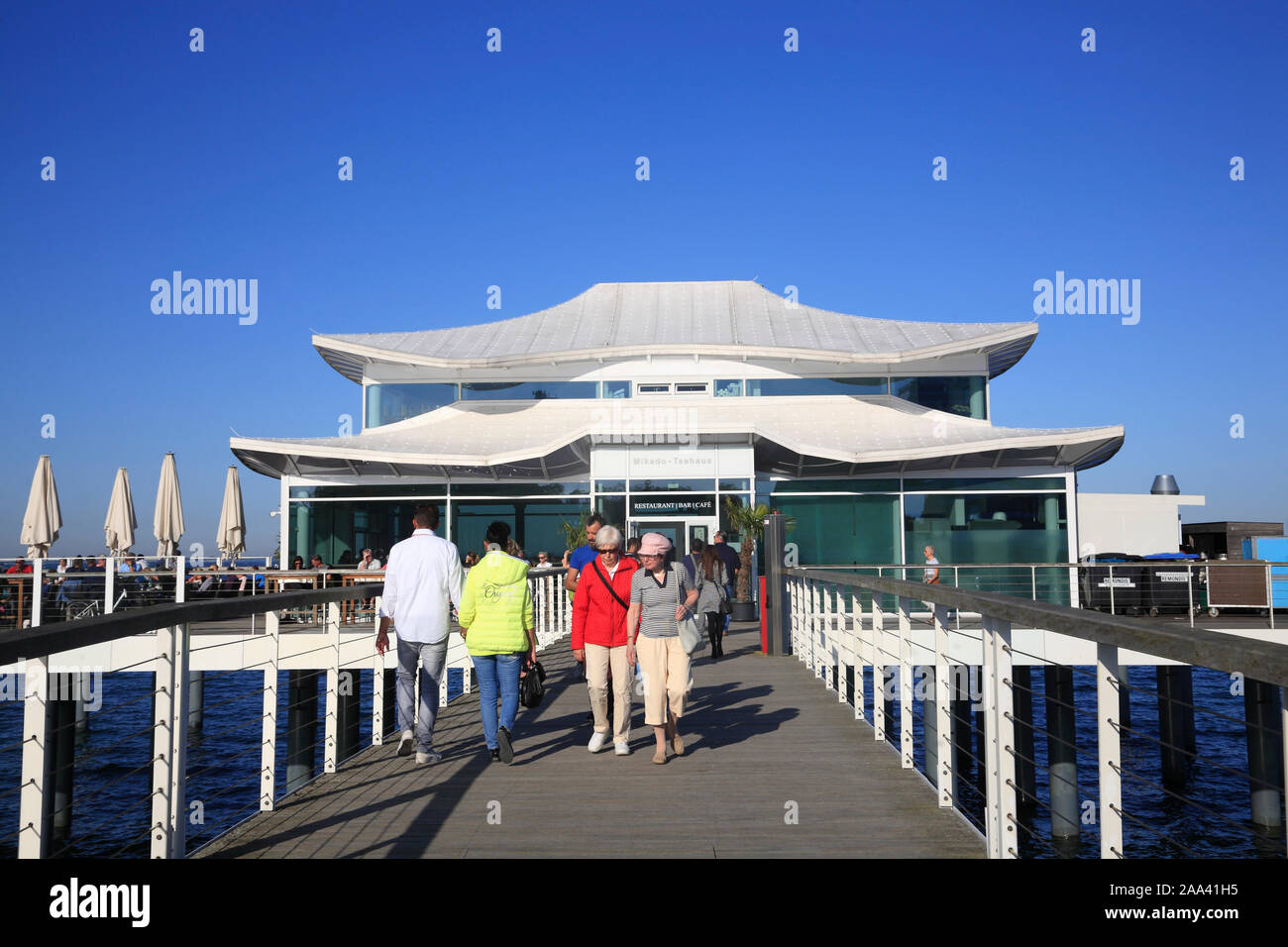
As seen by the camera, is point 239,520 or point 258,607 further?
point 239,520

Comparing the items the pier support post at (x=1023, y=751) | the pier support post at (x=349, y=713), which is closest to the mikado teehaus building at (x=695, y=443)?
the pier support post at (x=1023, y=751)

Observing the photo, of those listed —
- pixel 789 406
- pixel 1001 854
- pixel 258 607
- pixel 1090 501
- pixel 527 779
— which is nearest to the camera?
pixel 1001 854

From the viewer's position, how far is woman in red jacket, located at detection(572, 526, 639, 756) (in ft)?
26.0

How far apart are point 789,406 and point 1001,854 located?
27.2 m

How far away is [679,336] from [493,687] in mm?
27405

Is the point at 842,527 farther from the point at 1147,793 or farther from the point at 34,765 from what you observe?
the point at 34,765

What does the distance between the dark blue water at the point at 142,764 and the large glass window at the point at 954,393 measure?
1647cm

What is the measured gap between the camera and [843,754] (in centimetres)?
762

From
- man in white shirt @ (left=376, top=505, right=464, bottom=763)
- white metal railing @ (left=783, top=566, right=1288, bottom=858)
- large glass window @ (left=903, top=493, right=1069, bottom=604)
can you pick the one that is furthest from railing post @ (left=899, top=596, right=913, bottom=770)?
large glass window @ (left=903, top=493, right=1069, bottom=604)

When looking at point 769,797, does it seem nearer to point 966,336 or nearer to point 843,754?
point 843,754

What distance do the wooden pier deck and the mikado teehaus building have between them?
54.3 ft

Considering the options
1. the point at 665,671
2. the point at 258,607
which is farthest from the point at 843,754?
the point at 258,607

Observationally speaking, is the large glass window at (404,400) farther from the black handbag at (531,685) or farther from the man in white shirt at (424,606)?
the man in white shirt at (424,606)

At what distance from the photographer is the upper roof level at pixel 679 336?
1257 inches
